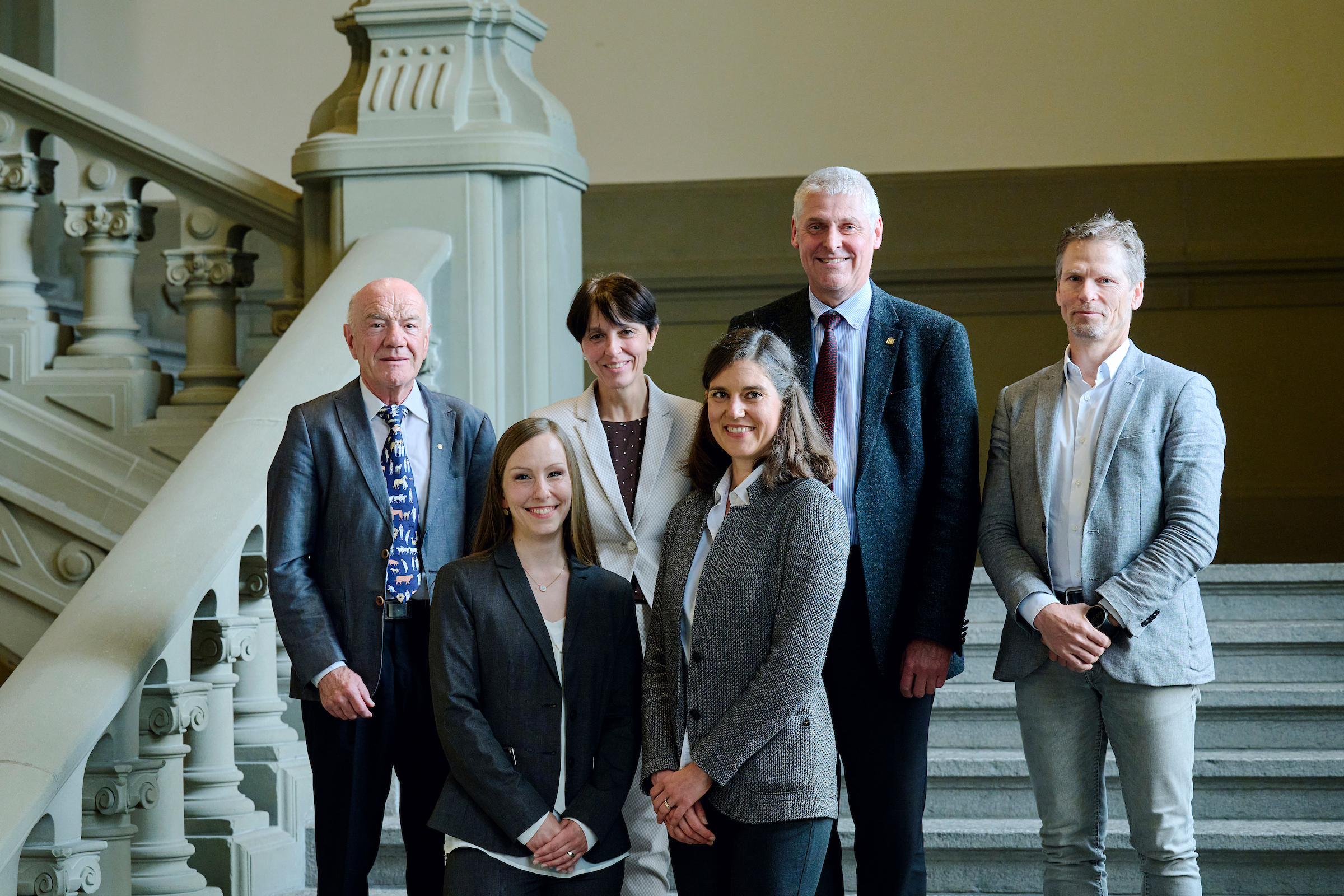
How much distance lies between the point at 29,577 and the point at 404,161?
170cm

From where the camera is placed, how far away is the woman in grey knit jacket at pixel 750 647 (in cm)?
226

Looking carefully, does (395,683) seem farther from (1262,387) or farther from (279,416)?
(1262,387)

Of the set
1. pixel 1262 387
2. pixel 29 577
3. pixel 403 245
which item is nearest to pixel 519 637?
pixel 403 245

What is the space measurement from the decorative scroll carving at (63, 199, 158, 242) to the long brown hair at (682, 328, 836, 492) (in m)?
2.34

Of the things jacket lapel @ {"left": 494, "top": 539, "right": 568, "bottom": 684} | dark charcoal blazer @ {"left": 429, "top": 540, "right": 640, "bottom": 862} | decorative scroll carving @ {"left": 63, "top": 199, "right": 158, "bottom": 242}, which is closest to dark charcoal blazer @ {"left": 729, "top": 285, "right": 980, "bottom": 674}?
dark charcoal blazer @ {"left": 429, "top": 540, "right": 640, "bottom": 862}

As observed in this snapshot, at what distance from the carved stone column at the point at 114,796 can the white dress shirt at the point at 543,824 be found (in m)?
0.70

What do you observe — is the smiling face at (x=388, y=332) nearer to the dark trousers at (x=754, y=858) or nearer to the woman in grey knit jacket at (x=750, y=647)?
the woman in grey knit jacket at (x=750, y=647)

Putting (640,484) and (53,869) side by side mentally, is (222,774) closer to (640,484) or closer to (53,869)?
(53,869)

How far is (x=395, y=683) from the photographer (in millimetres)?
2605

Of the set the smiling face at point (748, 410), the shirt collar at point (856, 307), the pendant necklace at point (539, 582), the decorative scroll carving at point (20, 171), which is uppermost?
the decorative scroll carving at point (20, 171)

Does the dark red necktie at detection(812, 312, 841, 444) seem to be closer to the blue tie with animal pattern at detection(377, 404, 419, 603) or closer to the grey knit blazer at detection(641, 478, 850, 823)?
the grey knit blazer at detection(641, 478, 850, 823)

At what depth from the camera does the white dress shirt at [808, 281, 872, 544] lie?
2.60m

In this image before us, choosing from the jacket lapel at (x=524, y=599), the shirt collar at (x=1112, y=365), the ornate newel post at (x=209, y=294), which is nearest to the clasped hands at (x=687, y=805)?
the jacket lapel at (x=524, y=599)

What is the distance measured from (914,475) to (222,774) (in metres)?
1.62
